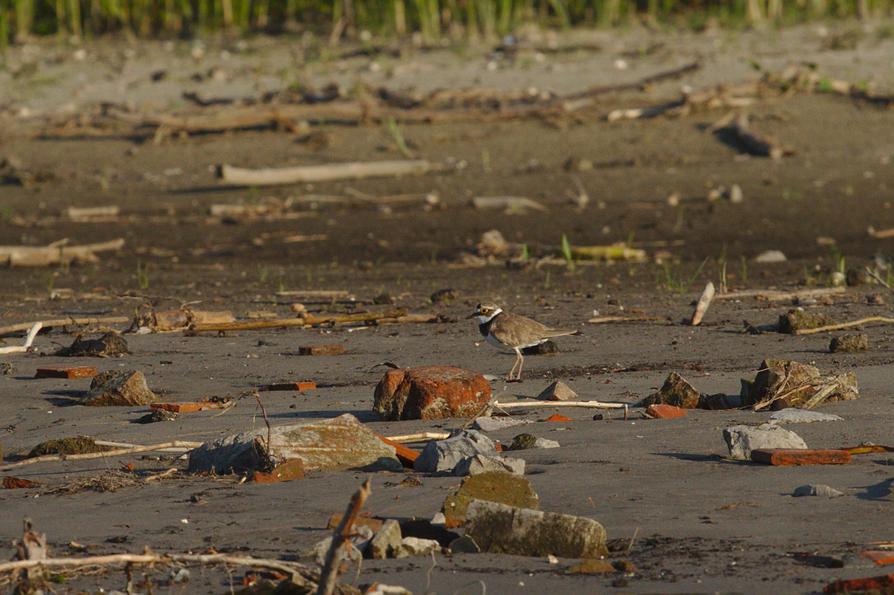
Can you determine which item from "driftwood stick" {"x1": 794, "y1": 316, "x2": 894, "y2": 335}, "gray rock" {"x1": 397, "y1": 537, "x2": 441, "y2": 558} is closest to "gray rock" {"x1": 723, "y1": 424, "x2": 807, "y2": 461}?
"gray rock" {"x1": 397, "y1": 537, "x2": 441, "y2": 558}

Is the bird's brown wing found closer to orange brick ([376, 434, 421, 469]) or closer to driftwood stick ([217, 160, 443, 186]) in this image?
orange brick ([376, 434, 421, 469])

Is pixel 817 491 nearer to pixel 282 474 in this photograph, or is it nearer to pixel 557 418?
pixel 557 418

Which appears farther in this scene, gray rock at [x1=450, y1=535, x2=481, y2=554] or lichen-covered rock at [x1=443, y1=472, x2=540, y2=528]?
lichen-covered rock at [x1=443, y1=472, x2=540, y2=528]

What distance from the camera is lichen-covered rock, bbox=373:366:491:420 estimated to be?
4.93 m

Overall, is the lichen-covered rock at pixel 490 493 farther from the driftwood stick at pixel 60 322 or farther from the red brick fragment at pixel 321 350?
the driftwood stick at pixel 60 322

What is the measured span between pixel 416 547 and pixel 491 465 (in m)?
0.61

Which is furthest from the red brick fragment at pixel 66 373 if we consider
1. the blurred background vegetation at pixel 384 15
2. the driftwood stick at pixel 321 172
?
the blurred background vegetation at pixel 384 15

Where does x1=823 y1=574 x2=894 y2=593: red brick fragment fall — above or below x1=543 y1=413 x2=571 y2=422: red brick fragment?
above

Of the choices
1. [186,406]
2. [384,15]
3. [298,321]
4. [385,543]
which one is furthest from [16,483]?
[384,15]

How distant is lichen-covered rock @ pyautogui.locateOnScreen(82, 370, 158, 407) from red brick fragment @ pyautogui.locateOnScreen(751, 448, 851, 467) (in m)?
2.37

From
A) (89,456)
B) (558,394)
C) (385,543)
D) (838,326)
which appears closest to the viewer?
(385,543)

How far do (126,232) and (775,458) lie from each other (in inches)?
342

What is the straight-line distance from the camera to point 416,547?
3.37m

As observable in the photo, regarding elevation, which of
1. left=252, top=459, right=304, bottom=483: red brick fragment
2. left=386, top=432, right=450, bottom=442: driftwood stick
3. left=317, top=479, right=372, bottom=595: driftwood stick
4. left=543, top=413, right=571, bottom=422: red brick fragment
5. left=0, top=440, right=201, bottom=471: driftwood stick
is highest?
left=317, top=479, right=372, bottom=595: driftwood stick
